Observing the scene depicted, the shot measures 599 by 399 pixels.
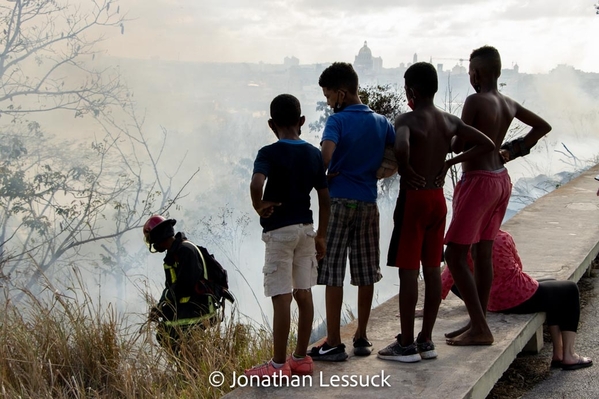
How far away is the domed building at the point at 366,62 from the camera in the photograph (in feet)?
55.3

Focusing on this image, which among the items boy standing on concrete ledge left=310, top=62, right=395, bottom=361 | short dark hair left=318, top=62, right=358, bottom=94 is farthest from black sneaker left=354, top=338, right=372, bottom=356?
short dark hair left=318, top=62, right=358, bottom=94

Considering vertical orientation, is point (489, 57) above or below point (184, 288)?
above

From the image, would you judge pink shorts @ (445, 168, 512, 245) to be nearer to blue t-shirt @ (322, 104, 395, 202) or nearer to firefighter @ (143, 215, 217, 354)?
blue t-shirt @ (322, 104, 395, 202)

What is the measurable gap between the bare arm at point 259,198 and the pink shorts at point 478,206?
1.11 m

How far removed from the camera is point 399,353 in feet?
13.4

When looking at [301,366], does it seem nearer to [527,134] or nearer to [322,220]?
[322,220]

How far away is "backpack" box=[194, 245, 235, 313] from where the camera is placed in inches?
216

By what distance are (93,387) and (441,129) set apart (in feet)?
8.40

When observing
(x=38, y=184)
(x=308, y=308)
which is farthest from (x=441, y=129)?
(x=38, y=184)

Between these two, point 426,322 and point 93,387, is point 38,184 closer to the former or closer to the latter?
point 93,387

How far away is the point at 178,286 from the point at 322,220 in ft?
6.00

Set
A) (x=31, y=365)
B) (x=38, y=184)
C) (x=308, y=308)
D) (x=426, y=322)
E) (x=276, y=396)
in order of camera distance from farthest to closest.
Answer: (x=38, y=184), (x=31, y=365), (x=426, y=322), (x=308, y=308), (x=276, y=396)

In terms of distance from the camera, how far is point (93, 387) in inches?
181

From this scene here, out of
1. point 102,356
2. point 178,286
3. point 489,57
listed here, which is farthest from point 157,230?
point 489,57
